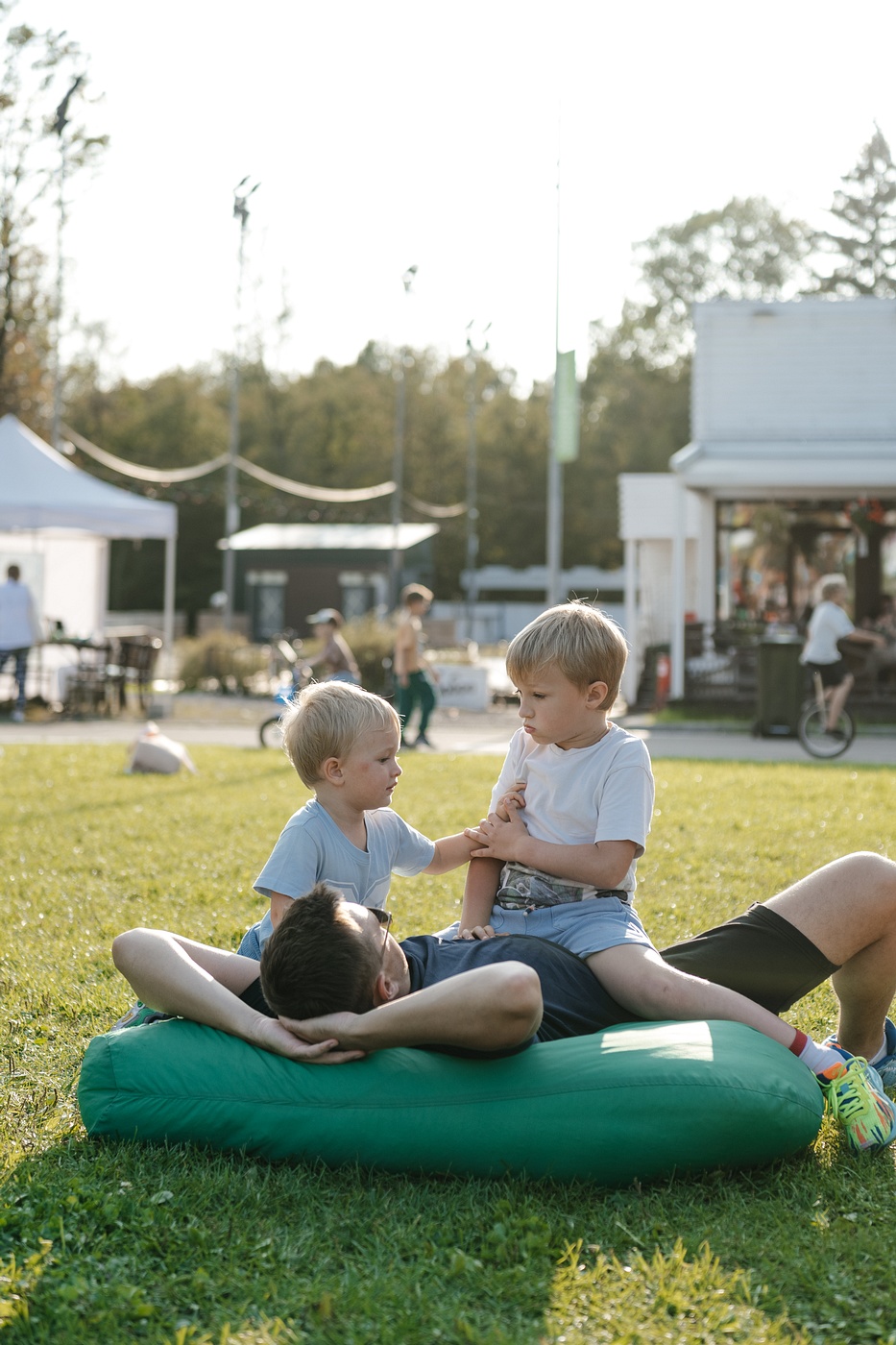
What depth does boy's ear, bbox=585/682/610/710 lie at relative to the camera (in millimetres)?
3693

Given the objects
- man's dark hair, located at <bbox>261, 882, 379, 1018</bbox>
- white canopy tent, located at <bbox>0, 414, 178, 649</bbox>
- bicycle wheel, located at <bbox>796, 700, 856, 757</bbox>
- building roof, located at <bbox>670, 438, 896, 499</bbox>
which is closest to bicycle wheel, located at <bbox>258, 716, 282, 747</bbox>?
white canopy tent, located at <bbox>0, 414, 178, 649</bbox>

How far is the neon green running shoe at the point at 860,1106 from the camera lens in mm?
3416

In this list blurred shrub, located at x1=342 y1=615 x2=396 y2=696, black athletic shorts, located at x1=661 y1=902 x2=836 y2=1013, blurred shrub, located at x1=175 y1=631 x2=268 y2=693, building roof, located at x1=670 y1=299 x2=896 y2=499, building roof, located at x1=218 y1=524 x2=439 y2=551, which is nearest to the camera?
black athletic shorts, located at x1=661 y1=902 x2=836 y2=1013

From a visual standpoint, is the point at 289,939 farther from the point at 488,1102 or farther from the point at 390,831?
the point at 390,831

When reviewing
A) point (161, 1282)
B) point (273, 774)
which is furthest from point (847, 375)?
point (161, 1282)

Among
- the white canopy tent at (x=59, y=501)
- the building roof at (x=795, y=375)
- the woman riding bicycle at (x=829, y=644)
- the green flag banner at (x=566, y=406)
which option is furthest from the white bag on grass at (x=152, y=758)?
the building roof at (x=795, y=375)

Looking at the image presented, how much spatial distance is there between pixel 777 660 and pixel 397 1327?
14.8 meters

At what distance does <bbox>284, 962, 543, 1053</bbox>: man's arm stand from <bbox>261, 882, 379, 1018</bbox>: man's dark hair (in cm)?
5

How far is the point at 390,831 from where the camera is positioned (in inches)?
154

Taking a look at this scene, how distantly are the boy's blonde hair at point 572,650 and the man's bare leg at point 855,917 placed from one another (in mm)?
719

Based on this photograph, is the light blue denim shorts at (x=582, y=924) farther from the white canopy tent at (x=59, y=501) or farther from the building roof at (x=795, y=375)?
the building roof at (x=795, y=375)

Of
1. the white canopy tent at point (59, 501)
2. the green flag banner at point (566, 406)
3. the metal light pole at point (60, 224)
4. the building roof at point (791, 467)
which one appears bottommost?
the white canopy tent at point (59, 501)

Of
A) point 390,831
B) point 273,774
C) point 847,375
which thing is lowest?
point 273,774

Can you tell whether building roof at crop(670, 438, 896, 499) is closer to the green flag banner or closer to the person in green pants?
the green flag banner
